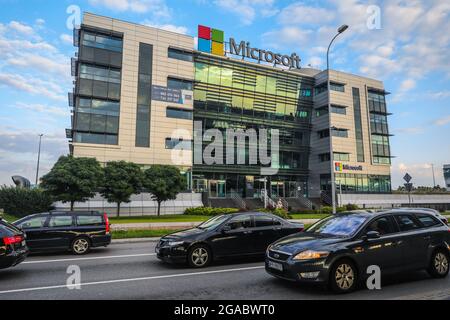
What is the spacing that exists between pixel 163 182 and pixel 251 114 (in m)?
22.2

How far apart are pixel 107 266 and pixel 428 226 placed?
8374mm

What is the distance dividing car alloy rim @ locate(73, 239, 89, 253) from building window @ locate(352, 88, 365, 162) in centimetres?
4784

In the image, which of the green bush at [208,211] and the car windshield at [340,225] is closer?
the car windshield at [340,225]

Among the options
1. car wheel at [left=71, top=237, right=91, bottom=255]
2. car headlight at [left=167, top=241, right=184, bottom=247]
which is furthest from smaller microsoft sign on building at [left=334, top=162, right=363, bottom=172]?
car headlight at [left=167, top=241, right=184, bottom=247]

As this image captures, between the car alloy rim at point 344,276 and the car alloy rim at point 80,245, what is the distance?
913cm

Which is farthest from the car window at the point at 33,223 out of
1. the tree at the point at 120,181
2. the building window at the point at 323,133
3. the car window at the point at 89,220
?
the building window at the point at 323,133

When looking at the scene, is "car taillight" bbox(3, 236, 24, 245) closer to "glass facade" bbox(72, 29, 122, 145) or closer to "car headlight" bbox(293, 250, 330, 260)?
"car headlight" bbox(293, 250, 330, 260)

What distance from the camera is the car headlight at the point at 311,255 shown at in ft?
19.3

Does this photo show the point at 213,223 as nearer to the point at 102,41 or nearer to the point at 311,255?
the point at 311,255

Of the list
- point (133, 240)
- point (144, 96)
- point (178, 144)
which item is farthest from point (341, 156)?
point (133, 240)

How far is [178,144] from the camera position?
3975cm

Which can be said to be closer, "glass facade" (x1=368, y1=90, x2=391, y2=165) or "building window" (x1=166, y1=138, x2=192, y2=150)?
"building window" (x1=166, y1=138, x2=192, y2=150)

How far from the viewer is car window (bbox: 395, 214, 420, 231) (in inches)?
275

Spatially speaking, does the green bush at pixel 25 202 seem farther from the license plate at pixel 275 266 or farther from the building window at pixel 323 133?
the building window at pixel 323 133
